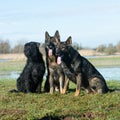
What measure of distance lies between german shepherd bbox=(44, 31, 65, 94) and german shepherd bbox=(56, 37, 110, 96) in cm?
27

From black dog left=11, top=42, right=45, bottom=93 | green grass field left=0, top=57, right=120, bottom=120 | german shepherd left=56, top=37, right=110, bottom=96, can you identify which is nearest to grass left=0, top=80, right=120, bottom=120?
green grass field left=0, top=57, right=120, bottom=120

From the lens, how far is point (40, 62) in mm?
12383

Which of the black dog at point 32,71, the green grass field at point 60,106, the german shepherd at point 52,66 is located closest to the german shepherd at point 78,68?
the german shepherd at point 52,66

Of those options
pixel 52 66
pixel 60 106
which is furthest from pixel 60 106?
pixel 52 66

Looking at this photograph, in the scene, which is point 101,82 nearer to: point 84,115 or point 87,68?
point 87,68

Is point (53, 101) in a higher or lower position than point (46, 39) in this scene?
lower

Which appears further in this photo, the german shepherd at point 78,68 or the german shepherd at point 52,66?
the german shepherd at point 52,66

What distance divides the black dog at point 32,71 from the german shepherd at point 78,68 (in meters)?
0.74

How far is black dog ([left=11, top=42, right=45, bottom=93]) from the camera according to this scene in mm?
12109

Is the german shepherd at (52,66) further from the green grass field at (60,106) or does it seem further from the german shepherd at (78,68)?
the green grass field at (60,106)

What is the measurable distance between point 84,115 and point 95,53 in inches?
2274

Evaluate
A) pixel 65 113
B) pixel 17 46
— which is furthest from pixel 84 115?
pixel 17 46

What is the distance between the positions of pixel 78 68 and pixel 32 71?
1440mm

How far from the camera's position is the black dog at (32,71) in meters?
12.1
